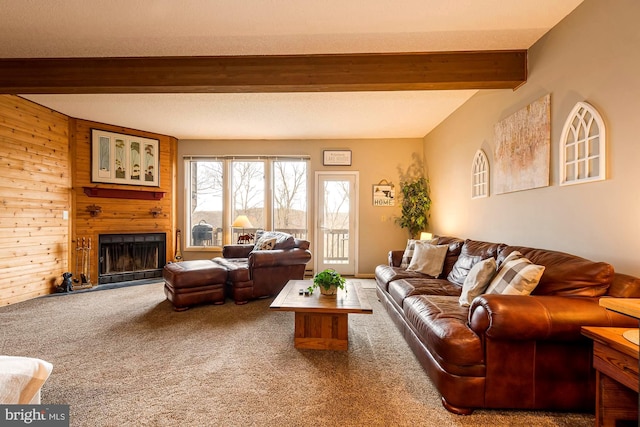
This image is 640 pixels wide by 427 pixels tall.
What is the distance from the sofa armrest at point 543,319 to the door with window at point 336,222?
3.95 metres

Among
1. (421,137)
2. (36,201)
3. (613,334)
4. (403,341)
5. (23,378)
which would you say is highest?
(421,137)

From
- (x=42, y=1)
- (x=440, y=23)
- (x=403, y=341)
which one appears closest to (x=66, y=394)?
(x=403, y=341)

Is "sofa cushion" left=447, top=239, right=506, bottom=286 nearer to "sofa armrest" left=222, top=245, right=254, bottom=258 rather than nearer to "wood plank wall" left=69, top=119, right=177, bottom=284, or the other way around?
"sofa armrest" left=222, top=245, right=254, bottom=258

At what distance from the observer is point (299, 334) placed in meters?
2.51

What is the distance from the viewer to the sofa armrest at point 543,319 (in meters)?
1.57

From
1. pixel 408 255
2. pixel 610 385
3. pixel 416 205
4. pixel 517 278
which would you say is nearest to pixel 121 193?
pixel 408 255

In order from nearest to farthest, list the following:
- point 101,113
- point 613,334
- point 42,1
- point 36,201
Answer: point 613,334
point 42,1
point 36,201
point 101,113

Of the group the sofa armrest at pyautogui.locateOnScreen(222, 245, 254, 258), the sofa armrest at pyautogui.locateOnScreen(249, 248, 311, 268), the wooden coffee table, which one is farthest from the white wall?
the sofa armrest at pyautogui.locateOnScreen(222, 245, 254, 258)

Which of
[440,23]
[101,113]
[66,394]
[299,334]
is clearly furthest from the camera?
[101,113]

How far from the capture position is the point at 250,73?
2.84 metres

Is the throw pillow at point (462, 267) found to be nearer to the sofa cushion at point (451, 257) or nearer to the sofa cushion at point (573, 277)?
the sofa cushion at point (451, 257)

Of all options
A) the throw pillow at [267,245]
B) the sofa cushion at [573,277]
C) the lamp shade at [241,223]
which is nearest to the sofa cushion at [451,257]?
the sofa cushion at [573,277]

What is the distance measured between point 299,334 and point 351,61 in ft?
8.44

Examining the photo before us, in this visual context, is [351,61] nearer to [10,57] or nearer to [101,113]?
[10,57]
